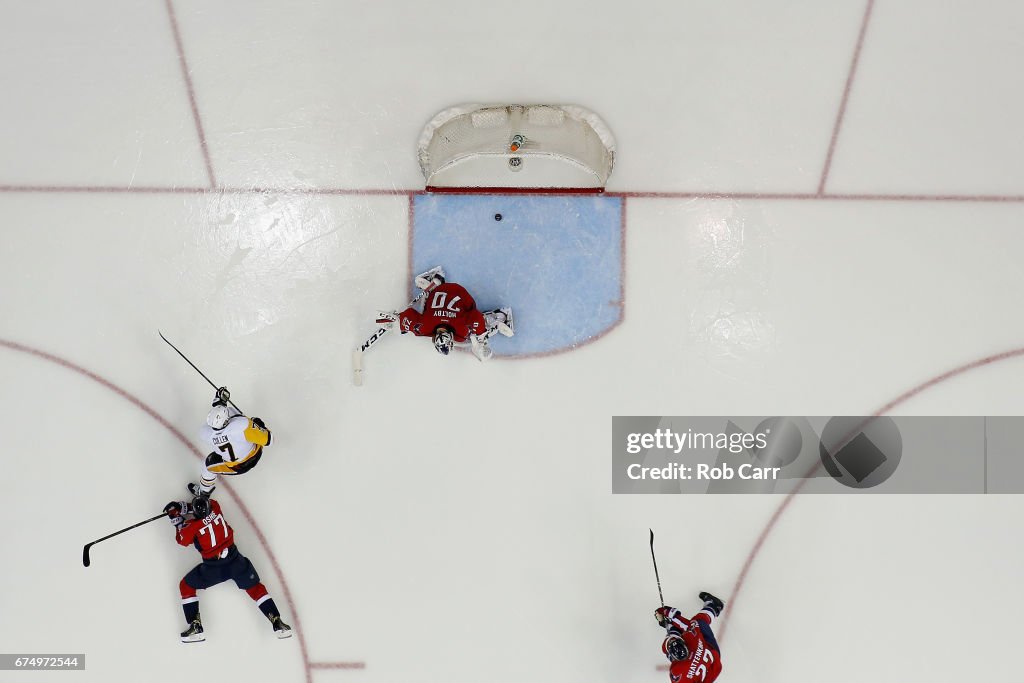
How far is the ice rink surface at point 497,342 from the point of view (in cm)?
459

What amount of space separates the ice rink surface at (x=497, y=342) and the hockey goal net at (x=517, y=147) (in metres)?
0.15

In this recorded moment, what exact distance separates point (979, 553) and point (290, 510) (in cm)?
435

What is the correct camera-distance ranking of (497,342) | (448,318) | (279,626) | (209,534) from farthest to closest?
(497,342) < (279,626) < (209,534) < (448,318)

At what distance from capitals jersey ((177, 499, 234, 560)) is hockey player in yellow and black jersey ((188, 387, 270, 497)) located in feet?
0.59

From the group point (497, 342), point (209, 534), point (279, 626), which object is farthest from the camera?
point (497, 342)

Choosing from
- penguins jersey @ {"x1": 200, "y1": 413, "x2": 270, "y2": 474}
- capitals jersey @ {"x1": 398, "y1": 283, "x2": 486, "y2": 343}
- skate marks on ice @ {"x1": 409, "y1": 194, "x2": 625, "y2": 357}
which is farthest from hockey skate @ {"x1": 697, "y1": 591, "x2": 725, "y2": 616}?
penguins jersey @ {"x1": 200, "y1": 413, "x2": 270, "y2": 474}

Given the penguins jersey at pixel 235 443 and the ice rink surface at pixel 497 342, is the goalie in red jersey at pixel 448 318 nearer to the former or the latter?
the ice rink surface at pixel 497 342

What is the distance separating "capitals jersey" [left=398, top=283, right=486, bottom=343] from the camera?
4.29 metres

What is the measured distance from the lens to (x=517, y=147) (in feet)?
14.2

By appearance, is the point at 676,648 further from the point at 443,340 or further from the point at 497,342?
the point at 443,340

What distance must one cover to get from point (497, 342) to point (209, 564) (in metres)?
2.19

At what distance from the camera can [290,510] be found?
4688mm
